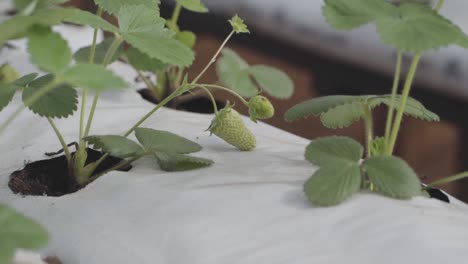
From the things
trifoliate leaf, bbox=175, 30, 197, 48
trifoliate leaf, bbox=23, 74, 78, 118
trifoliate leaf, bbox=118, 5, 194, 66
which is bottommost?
trifoliate leaf, bbox=175, 30, 197, 48

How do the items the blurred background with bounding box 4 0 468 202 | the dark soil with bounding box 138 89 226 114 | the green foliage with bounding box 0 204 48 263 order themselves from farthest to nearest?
the blurred background with bounding box 4 0 468 202 → the dark soil with bounding box 138 89 226 114 → the green foliage with bounding box 0 204 48 263

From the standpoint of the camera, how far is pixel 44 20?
1.54ft

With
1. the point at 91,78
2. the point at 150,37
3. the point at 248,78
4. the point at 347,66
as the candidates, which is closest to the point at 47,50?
the point at 91,78

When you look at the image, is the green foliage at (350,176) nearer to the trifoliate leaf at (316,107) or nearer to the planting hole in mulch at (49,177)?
the trifoliate leaf at (316,107)

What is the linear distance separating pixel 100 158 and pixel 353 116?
9.2 inches

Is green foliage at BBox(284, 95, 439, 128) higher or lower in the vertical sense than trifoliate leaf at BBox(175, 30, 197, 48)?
higher

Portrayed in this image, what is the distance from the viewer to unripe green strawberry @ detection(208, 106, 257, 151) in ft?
2.21

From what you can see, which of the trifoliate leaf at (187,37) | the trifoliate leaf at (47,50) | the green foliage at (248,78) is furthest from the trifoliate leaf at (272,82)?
the trifoliate leaf at (47,50)

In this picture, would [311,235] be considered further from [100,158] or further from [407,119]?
[407,119]

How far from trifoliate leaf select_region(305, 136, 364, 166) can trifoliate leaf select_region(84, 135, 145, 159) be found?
15 centimetres

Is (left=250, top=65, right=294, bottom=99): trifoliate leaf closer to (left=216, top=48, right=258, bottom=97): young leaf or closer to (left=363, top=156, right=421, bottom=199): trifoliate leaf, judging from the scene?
(left=216, top=48, right=258, bottom=97): young leaf

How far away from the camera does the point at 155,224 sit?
1.71 feet

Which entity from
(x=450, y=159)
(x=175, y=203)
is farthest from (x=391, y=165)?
(x=450, y=159)

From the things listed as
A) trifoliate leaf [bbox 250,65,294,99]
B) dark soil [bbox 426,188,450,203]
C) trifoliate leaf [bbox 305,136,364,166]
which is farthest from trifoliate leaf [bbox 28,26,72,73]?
trifoliate leaf [bbox 250,65,294,99]
